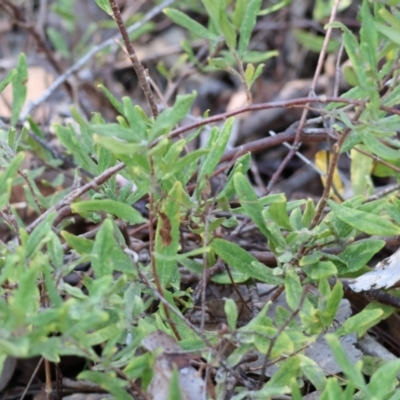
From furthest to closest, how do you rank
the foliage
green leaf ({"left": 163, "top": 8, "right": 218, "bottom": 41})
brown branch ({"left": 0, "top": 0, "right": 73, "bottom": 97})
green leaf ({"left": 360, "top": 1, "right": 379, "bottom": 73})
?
brown branch ({"left": 0, "top": 0, "right": 73, "bottom": 97}) → green leaf ({"left": 163, "top": 8, "right": 218, "bottom": 41}) → green leaf ({"left": 360, "top": 1, "right": 379, "bottom": 73}) → the foliage

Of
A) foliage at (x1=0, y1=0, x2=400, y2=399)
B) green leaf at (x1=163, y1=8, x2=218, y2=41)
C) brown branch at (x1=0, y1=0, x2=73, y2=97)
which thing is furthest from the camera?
brown branch at (x1=0, y1=0, x2=73, y2=97)

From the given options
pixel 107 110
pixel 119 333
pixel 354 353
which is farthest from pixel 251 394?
pixel 107 110

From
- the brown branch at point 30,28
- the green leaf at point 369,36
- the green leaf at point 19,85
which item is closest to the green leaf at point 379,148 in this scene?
the green leaf at point 369,36

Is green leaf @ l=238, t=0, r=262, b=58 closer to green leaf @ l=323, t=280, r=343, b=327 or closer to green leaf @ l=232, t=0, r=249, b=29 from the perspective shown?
green leaf @ l=232, t=0, r=249, b=29

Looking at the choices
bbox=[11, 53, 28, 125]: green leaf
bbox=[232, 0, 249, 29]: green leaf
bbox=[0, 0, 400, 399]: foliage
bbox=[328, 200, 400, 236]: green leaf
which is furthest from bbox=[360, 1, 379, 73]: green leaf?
bbox=[11, 53, 28, 125]: green leaf

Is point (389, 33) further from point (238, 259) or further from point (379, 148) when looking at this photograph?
point (238, 259)

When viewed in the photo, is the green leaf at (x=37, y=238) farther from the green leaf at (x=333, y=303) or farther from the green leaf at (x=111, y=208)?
the green leaf at (x=333, y=303)

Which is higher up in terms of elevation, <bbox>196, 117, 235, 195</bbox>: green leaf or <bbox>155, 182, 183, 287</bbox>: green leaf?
<bbox>196, 117, 235, 195</bbox>: green leaf

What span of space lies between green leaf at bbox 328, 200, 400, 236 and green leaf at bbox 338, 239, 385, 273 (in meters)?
0.08

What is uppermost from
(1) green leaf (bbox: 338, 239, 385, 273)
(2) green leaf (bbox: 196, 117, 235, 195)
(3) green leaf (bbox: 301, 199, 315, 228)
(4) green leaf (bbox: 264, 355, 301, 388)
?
(2) green leaf (bbox: 196, 117, 235, 195)

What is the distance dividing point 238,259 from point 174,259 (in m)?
0.20

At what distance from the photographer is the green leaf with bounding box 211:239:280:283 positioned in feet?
3.59

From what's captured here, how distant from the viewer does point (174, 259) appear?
95 cm

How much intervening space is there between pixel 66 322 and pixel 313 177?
5.11 ft
